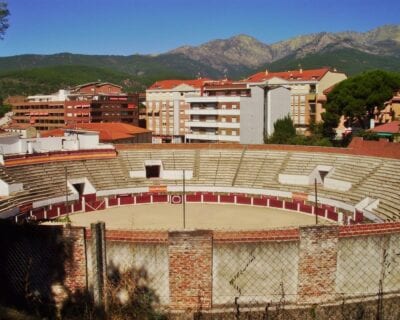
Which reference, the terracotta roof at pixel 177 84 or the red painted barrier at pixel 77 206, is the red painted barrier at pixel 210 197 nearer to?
the red painted barrier at pixel 77 206

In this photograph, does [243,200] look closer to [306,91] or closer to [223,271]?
[223,271]

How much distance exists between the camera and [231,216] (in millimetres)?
33875

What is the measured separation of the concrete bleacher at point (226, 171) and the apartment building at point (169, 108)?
34066 mm

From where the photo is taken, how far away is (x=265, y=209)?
3647 cm

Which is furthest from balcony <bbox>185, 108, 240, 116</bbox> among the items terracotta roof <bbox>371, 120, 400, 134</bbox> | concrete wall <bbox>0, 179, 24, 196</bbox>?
concrete wall <bbox>0, 179, 24, 196</bbox>

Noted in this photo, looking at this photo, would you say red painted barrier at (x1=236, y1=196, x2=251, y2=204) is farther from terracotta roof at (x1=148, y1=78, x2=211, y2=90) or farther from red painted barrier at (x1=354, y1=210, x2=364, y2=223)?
terracotta roof at (x1=148, y1=78, x2=211, y2=90)

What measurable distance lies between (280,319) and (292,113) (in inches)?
2433

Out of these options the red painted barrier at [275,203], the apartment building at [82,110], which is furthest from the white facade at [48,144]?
the apartment building at [82,110]

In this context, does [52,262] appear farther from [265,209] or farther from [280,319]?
[265,209]

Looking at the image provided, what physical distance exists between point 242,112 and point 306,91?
46.2ft


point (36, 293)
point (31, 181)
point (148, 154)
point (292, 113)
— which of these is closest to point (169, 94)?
point (292, 113)

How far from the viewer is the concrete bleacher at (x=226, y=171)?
33.4 m

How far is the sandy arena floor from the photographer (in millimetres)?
31047

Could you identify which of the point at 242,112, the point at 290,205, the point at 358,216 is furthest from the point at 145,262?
the point at 242,112
